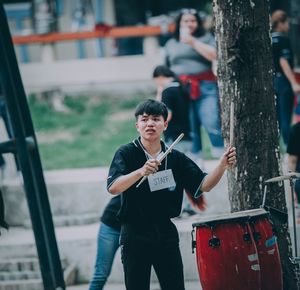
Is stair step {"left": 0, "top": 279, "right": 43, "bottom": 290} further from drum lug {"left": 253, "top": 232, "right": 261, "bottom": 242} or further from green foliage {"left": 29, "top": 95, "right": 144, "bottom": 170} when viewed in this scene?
drum lug {"left": 253, "top": 232, "right": 261, "bottom": 242}

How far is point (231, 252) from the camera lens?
4516mm

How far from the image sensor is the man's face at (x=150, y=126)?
474cm

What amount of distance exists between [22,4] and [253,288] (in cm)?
1217

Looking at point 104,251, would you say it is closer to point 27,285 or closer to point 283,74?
point 27,285

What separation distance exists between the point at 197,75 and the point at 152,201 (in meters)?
3.22

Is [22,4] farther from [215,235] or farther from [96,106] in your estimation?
[215,235]

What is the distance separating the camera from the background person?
7609 mm

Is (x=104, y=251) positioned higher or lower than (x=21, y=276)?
higher

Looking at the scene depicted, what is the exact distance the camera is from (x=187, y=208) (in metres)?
7.59

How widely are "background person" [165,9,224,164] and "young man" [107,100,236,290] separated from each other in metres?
2.84

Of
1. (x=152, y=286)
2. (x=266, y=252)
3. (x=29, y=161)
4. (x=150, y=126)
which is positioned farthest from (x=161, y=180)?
(x=152, y=286)

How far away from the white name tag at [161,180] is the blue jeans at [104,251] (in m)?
1.15

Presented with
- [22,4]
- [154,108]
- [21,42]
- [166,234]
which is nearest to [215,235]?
[166,234]

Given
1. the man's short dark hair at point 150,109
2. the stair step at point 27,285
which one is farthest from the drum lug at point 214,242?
the stair step at point 27,285
